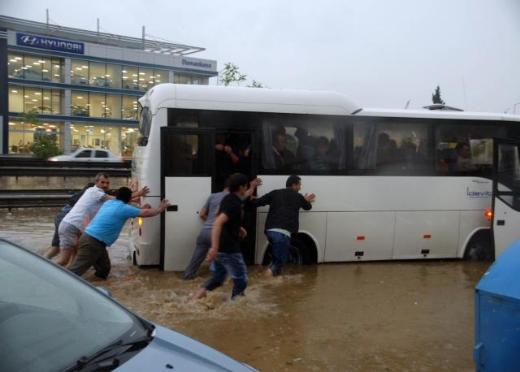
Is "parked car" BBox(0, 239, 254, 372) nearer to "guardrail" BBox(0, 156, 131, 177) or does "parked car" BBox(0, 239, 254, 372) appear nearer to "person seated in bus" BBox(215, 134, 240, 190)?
"person seated in bus" BBox(215, 134, 240, 190)

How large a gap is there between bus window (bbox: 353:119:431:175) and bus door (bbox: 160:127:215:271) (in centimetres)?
274

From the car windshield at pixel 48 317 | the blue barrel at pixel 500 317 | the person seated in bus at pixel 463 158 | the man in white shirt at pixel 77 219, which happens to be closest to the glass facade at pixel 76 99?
the man in white shirt at pixel 77 219

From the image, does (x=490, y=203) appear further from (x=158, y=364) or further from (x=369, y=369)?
(x=158, y=364)

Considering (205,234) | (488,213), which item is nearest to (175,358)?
(205,234)

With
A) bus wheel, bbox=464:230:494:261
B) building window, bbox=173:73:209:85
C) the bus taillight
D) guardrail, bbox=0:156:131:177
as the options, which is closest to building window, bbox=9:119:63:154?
building window, bbox=173:73:209:85

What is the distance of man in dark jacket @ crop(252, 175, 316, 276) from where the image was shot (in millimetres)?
8508

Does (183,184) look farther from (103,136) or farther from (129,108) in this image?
(129,108)

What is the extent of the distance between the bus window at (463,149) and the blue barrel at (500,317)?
6.24 m

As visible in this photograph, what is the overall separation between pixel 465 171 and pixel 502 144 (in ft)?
2.64

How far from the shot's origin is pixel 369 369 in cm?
523

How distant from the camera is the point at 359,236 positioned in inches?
380

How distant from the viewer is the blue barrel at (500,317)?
12.1 feet

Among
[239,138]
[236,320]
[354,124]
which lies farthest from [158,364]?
[354,124]

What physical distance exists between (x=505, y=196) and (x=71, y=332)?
8838 mm
